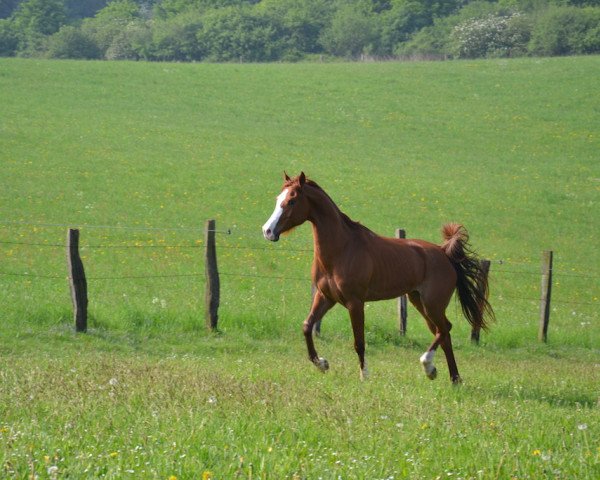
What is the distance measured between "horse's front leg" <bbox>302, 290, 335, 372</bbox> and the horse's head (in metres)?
1.09

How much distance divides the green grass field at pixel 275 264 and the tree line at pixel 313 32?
13.8 m

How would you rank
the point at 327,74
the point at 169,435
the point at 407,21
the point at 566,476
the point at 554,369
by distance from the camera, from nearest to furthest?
the point at 566,476
the point at 169,435
the point at 554,369
the point at 327,74
the point at 407,21

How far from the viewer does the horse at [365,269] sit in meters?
10.7

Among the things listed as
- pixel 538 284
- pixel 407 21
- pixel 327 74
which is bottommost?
pixel 538 284

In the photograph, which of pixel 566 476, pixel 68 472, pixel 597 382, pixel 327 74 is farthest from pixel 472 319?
pixel 327 74

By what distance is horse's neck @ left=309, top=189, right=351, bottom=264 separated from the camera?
1083 centimetres

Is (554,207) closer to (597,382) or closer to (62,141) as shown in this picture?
(62,141)

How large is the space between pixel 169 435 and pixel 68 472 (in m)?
1.12

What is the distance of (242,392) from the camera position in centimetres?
841

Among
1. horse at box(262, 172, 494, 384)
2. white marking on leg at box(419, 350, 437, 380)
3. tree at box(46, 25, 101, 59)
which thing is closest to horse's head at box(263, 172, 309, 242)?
horse at box(262, 172, 494, 384)

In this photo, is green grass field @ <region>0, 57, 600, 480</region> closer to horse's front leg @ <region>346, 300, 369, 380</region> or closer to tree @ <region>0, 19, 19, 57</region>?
horse's front leg @ <region>346, 300, 369, 380</region>

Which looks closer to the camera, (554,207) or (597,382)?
(597,382)

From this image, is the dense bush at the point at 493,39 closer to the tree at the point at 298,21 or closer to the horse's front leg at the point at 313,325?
the tree at the point at 298,21

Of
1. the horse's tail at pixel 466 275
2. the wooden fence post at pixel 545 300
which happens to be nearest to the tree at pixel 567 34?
the wooden fence post at pixel 545 300
